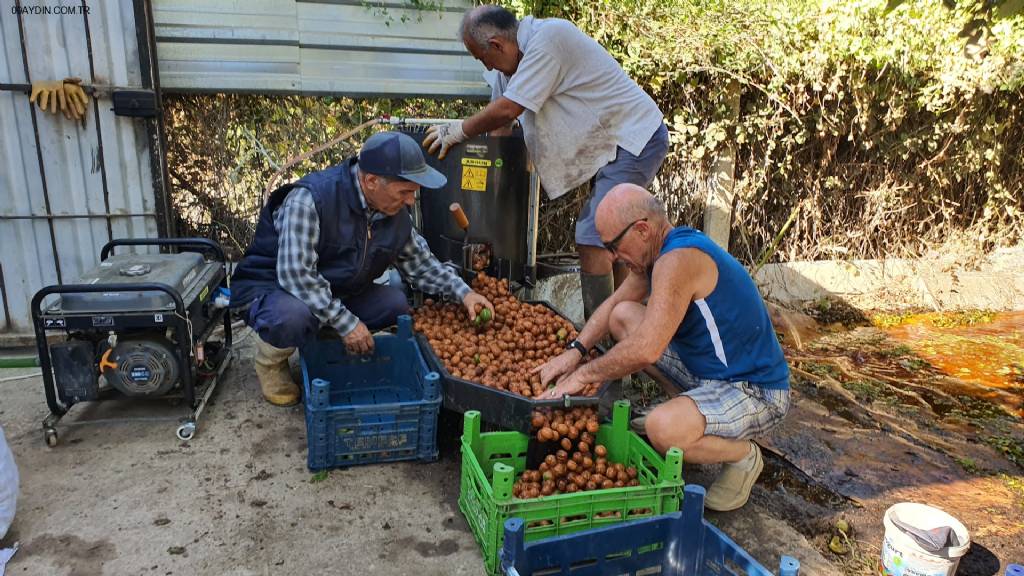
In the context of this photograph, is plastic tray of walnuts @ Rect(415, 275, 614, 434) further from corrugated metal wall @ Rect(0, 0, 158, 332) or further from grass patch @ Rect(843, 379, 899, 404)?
corrugated metal wall @ Rect(0, 0, 158, 332)

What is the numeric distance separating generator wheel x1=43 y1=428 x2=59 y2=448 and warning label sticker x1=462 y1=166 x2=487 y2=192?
2.36 meters

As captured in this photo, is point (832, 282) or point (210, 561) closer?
point (210, 561)

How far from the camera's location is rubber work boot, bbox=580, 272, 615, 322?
163 inches

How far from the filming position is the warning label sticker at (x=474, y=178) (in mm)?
3988

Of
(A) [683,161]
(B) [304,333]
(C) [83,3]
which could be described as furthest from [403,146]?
(A) [683,161]

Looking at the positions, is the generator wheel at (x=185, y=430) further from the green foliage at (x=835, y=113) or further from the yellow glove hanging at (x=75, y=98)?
the green foliage at (x=835, y=113)

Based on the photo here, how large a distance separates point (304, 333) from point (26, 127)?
242 centimetres

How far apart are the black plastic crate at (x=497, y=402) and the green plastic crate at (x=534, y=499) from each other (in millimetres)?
73

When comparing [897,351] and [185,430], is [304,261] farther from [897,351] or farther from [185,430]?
[897,351]

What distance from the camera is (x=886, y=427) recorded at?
3863 mm

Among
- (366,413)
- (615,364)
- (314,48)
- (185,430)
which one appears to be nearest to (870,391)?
(615,364)

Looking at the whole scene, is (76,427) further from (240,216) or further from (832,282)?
(832,282)

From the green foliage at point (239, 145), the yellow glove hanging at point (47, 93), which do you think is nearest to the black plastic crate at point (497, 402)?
the green foliage at point (239, 145)

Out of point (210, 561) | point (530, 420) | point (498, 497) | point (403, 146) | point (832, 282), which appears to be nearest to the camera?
point (498, 497)
